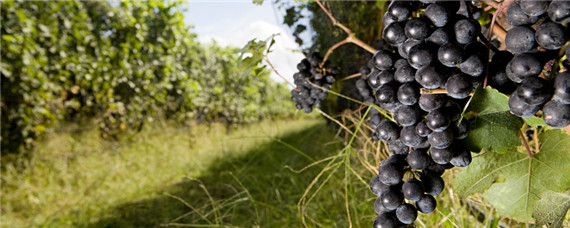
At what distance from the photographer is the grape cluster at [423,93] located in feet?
1.37

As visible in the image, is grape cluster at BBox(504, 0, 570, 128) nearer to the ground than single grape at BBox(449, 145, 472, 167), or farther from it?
farther from it

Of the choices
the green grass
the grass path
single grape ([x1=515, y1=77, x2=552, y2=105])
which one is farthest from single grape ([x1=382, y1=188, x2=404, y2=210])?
the grass path

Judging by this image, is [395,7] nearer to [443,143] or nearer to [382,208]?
[443,143]

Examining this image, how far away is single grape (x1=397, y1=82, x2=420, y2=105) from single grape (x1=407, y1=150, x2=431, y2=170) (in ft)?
0.25

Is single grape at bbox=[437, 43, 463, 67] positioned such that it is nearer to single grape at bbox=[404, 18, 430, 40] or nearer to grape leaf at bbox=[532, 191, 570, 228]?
single grape at bbox=[404, 18, 430, 40]

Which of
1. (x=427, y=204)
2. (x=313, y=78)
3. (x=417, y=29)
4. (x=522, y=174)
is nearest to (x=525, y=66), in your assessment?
(x=417, y=29)

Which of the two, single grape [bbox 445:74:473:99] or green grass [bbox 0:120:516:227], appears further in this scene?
green grass [bbox 0:120:516:227]

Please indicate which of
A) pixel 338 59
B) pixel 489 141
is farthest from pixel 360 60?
pixel 489 141

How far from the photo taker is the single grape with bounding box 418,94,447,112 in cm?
44

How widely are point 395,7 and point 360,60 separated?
1362 millimetres

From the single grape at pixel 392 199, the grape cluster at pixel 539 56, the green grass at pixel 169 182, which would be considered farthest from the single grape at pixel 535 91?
the green grass at pixel 169 182

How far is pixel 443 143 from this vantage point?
1.42 feet

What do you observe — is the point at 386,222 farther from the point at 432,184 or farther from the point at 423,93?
the point at 423,93

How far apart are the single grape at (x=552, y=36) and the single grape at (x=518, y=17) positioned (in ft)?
0.07
